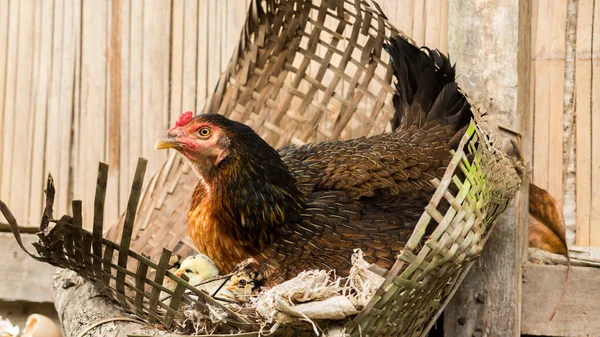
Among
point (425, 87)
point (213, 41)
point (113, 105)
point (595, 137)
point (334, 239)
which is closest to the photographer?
point (334, 239)

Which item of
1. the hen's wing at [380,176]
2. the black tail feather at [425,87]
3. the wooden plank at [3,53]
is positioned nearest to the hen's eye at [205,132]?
the hen's wing at [380,176]

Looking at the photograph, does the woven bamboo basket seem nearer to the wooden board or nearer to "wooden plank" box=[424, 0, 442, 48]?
"wooden plank" box=[424, 0, 442, 48]

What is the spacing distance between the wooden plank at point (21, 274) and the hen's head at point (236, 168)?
4.00 feet

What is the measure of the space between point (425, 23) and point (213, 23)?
2.44 feet

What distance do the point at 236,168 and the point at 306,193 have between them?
0.23 meters

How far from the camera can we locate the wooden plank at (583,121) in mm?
2295

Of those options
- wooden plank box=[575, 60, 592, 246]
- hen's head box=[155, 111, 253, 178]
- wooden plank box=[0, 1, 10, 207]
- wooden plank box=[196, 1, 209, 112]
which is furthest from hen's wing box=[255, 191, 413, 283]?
wooden plank box=[0, 1, 10, 207]

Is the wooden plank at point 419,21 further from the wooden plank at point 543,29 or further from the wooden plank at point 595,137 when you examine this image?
the wooden plank at point 595,137

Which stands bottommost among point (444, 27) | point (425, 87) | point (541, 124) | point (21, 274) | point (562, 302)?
point (21, 274)

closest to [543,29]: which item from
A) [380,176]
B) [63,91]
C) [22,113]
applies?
[380,176]

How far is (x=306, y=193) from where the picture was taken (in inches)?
78.3

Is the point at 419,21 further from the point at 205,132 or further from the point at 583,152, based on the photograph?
the point at 205,132

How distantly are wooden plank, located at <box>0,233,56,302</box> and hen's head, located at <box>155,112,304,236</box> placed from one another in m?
1.22

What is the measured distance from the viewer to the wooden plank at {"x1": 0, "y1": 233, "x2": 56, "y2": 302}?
111 inches
